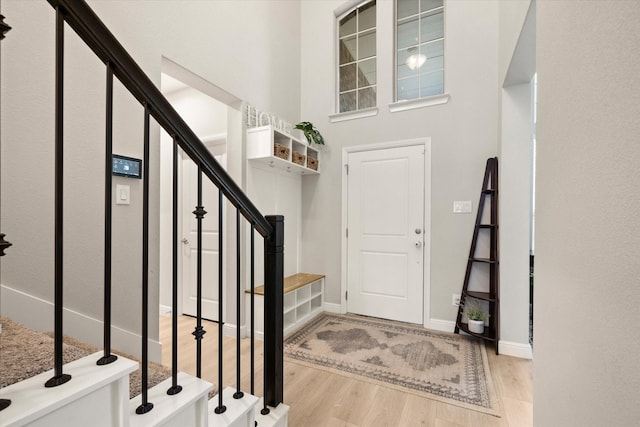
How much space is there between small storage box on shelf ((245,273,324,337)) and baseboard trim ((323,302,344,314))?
6 centimetres

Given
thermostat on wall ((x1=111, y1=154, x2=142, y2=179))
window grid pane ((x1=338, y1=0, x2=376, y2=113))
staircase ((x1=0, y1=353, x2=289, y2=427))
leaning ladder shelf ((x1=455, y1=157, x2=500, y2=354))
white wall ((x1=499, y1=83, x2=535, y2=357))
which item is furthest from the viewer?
window grid pane ((x1=338, y1=0, x2=376, y2=113))

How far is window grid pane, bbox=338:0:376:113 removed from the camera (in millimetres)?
3535

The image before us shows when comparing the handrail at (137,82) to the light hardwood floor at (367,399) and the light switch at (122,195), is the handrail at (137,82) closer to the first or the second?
the light switch at (122,195)

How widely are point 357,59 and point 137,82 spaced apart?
3.38m

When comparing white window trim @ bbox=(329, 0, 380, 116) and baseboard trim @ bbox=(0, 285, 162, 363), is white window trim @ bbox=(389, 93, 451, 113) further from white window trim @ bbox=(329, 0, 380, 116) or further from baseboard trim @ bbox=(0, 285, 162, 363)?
baseboard trim @ bbox=(0, 285, 162, 363)

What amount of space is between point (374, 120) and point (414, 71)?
0.71 m

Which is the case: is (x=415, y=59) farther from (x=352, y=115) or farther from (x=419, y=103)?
(x=352, y=115)

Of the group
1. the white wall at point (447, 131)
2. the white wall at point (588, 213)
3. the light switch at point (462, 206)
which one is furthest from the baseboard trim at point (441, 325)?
the white wall at point (588, 213)

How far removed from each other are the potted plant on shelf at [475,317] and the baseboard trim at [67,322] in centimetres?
268

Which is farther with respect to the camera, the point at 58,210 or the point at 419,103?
the point at 419,103

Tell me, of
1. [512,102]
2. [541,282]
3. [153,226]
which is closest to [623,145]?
[541,282]

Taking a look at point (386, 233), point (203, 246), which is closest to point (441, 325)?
point (386, 233)

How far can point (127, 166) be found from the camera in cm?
188

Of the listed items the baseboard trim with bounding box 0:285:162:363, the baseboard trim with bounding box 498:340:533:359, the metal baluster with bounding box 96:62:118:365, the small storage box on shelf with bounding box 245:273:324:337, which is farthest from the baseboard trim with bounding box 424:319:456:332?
the metal baluster with bounding box 96:62:118:365
